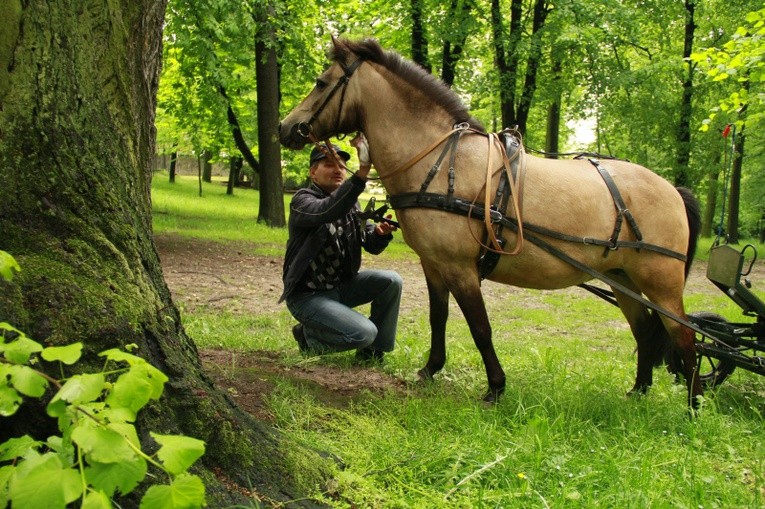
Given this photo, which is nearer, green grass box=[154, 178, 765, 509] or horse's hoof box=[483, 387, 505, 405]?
green grass box=[154, 178, 765, 509]

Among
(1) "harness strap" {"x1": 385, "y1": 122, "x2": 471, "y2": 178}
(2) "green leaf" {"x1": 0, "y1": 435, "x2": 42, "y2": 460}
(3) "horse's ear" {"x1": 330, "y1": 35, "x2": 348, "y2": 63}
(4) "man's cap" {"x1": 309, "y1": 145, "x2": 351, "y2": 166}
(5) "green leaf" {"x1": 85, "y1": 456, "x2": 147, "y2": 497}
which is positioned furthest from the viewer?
(4) "man's cap" {"x1": 309, "y1": 145, "x2": 351, "y2": 166}

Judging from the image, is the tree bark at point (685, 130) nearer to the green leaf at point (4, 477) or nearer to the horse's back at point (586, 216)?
the horse's back at point (586, 216)

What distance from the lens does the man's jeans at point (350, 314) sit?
195 inches

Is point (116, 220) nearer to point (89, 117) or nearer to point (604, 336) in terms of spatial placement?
point (89, 117)

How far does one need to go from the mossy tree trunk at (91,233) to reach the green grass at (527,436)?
0.45m

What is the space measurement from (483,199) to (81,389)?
3310 mm

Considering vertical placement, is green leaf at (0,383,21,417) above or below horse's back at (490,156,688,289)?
below

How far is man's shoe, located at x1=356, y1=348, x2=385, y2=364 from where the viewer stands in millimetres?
5293

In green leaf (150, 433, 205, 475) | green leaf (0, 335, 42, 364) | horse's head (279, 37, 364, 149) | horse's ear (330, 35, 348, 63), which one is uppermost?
horse's ear (330, 35, 348, 63)

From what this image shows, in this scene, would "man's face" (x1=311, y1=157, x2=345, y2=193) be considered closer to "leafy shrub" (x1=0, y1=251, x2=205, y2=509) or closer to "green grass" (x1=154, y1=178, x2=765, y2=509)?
"green grass" (x1=154, y1=178, x2=765, y2=509)

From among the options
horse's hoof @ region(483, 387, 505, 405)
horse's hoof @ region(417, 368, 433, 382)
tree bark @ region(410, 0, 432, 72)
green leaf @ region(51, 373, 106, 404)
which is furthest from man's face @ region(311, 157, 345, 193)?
tree bark @ region(410, 0, 432, 72)

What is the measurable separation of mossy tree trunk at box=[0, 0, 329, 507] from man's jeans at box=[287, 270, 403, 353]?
2129mm

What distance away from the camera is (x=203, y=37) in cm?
1267

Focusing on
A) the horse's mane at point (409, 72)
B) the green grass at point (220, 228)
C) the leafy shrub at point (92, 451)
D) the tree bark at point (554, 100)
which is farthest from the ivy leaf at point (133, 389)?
the tree bark at point (554, 100)
